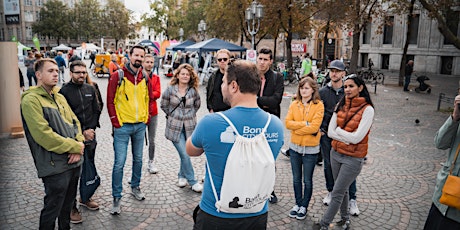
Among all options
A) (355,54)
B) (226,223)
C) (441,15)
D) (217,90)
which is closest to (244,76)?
(226,223)

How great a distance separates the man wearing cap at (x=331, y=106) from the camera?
4934mm

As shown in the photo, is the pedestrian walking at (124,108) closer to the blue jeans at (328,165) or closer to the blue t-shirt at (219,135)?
the blue jeans at (328,165)

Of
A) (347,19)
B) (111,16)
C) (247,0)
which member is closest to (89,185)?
(347,19)

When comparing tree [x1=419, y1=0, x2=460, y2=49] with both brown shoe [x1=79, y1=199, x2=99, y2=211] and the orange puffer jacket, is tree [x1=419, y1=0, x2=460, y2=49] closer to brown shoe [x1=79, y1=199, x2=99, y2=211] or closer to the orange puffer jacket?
the orange puffer jacket

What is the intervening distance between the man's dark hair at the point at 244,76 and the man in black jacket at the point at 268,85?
7.71ft

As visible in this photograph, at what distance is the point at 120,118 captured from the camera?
4801 millimetres

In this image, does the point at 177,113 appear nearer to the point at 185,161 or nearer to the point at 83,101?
the point at 185,161

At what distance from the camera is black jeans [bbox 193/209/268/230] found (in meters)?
2.37

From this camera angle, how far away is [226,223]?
2.37 m

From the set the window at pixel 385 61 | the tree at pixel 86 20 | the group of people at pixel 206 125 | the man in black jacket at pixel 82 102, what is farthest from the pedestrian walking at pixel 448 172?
the tree at pixel 86 20

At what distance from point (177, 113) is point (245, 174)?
11.4 ft

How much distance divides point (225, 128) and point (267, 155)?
0.31m

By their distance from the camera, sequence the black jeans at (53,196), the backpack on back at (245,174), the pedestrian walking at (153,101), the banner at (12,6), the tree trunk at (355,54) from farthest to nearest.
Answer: the tree trunk at (355,54)
the pedestrian walking at (153,101)
the banner at (12,6)
the black jeans at (53,196)
the backpack on back at (245,174)

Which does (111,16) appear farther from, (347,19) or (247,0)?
(347,19)
